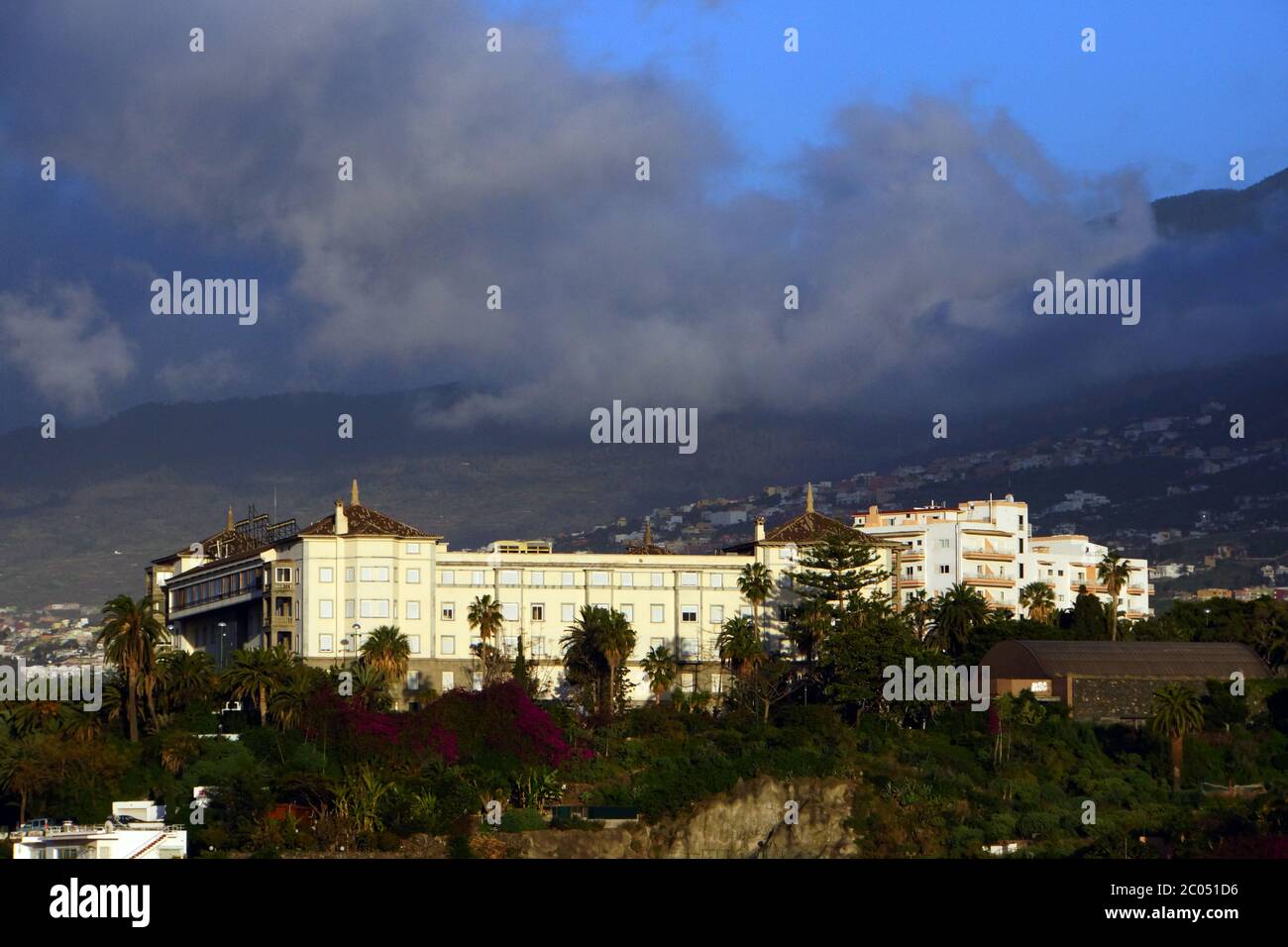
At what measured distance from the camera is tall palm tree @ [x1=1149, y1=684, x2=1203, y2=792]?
10606cm

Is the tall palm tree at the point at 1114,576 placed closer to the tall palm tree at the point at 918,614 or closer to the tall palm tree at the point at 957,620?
the tall palm tree at the point at 918,614

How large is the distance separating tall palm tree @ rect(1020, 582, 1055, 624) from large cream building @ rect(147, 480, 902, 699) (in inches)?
436

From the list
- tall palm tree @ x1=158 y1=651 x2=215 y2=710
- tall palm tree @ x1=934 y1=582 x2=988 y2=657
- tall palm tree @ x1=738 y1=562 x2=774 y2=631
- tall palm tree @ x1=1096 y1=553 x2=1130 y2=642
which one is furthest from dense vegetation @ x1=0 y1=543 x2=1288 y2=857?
tall palm tree @ x1=1096 y1=553 x2=1130 y2=642

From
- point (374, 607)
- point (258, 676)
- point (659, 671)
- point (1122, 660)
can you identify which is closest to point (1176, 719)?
point (1122, 660)

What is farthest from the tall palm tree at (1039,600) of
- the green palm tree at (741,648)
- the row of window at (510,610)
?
the green palm tree at (741,648)

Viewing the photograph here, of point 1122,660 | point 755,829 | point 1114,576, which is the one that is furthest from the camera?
point 1114,576

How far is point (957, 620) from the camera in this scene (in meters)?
123

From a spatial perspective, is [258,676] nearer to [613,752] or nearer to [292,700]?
[292,700]

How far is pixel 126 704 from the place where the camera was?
108 metres

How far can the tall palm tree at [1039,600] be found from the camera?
454 ft

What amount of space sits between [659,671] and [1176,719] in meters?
29.8

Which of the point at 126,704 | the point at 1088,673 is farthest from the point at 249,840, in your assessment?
the point at 1088,673

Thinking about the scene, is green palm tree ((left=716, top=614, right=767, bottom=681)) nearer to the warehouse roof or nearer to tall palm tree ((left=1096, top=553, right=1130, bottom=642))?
the warehouse roof
